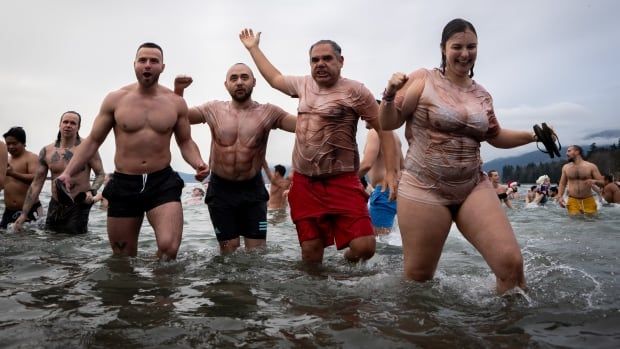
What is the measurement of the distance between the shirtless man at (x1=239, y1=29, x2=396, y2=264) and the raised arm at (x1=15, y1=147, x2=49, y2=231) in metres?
4.59

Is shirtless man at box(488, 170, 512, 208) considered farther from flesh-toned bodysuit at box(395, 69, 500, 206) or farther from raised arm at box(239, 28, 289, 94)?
flesh-toned bodysuit at box(395, 69, 500, 206)

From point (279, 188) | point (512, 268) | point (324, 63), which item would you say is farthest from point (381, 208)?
point (279, 188)

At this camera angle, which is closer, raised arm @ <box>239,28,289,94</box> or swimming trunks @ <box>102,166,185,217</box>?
swimming trunks @ <box>102,166,185,217</box>

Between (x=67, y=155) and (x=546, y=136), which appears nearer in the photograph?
(x=546, y=136)

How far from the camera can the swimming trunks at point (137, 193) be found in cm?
497

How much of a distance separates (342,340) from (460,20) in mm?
2348

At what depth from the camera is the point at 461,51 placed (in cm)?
362

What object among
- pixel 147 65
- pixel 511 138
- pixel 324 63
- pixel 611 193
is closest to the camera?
pixel 511 138

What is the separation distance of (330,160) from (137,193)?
1886 millimetres

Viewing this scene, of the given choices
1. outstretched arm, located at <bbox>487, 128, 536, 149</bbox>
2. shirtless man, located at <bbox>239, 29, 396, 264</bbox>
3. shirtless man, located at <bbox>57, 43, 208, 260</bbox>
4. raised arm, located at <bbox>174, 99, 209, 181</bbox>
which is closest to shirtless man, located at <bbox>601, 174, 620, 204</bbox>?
shirtless man, located at <bbox>239, 29, 396, 264</bbox>

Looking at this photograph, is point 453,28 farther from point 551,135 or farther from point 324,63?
point 324,63

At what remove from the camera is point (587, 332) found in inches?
117

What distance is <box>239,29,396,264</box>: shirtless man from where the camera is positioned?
481cm

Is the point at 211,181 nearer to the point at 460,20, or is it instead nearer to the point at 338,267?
the point at 338,267
